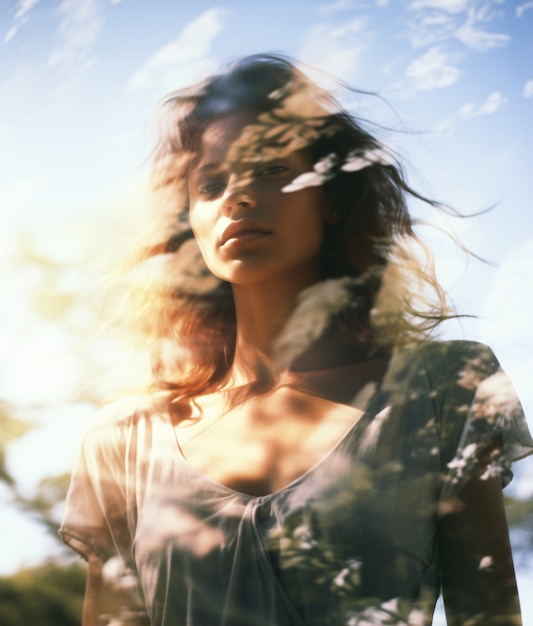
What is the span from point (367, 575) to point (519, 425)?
251 mm

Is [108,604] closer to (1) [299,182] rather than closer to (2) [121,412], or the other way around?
(2) [121,412]

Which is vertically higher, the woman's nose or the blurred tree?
the woman's nose

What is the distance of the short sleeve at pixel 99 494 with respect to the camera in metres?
0.87

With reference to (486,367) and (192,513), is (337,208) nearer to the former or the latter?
(486,367)

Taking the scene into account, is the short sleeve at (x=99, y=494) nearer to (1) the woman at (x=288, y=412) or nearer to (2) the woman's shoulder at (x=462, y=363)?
(1) the woman at (x=288, y=412)

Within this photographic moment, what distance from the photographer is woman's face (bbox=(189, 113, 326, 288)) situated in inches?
35.0

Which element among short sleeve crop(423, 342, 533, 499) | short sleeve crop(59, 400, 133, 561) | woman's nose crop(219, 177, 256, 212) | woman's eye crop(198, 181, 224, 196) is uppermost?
woman's eye crop(198, 181, 224, 196)

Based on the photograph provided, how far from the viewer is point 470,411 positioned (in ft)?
2.85

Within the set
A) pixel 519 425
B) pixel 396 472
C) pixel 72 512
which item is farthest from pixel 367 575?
pixel 72 512

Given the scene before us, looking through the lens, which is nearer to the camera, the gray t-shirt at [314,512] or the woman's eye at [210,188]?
the gray t-shirt at [314,512]

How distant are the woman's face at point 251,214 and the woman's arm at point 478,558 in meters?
0.32

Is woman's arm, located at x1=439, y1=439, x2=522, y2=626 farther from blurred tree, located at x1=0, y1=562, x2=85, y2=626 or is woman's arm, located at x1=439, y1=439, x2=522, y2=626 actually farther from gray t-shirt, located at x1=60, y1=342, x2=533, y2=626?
blurred tree, located at x1=0, y1=562, x2=85, y2=626

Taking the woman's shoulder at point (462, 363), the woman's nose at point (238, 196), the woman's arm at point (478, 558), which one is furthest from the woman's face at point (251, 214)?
the woman's arm at point (478, 558)

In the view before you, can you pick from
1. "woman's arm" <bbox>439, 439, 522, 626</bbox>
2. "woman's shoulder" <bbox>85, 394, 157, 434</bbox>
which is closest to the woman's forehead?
"woman's shoulder" <bbox>85, 394, 157, 434</bbox>
